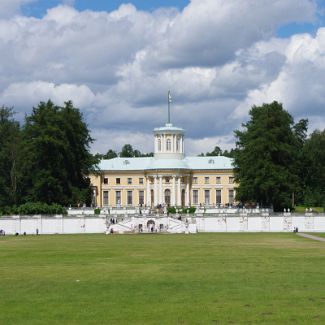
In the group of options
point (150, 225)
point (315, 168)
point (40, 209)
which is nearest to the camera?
point (150, 225)

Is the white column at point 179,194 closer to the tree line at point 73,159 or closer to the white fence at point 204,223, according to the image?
the tree line at point 73,159

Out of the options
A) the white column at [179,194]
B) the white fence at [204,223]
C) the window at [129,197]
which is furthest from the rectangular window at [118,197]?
the white fence at [204,223]

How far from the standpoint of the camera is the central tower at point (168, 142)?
122 meters

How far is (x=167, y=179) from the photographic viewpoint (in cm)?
12131

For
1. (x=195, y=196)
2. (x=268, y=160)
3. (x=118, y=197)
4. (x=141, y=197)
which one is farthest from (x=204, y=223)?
(x=118, y=197)

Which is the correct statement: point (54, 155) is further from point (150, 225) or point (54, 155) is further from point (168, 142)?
point (168, 142)

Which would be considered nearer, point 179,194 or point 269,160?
point 269,160

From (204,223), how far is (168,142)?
42552 mm

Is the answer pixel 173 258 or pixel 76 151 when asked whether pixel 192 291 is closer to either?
pixel 173 258

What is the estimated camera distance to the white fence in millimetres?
79312

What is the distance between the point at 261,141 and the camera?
86312 millimetres

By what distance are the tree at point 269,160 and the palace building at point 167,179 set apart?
101ft

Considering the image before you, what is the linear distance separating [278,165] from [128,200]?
4449 cm

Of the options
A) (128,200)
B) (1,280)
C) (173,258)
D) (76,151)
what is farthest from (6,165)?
(1,280)
